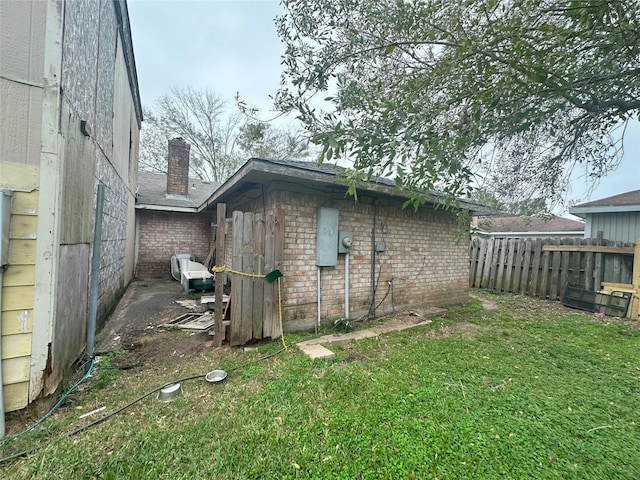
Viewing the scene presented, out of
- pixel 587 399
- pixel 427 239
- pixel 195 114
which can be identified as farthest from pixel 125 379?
pixel 195 114

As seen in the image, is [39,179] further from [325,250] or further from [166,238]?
[166,238]

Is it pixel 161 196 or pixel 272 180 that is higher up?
pixel 161 196

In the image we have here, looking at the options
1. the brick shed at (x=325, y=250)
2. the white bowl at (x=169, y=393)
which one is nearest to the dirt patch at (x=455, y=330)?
the brick shed at (x=325, y=250)

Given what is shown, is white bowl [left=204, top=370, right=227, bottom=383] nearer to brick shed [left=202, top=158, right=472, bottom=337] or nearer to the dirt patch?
brick shed [left=202, top=158, right=472, bottom=337]

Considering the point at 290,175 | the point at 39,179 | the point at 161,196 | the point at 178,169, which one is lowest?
the point at 39,179

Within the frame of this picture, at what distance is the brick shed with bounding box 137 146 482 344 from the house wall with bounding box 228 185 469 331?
2 centimetres

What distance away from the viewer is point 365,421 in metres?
2.15

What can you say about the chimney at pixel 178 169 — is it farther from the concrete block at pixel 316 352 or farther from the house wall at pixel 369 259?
the concrete block at pixel 316 352

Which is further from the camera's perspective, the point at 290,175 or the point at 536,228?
the point at 536,228

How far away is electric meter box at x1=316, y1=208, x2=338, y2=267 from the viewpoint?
4535 millimetres

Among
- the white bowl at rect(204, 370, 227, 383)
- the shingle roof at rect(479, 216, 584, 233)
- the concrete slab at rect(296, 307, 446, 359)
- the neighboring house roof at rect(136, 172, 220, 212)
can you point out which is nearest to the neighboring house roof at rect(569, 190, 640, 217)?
the shingle roof at rect(479, 216, 584, 233)

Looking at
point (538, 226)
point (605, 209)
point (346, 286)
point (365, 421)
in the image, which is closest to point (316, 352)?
point (365, 421)

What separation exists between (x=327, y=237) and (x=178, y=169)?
8873mm

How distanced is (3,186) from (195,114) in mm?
17956
